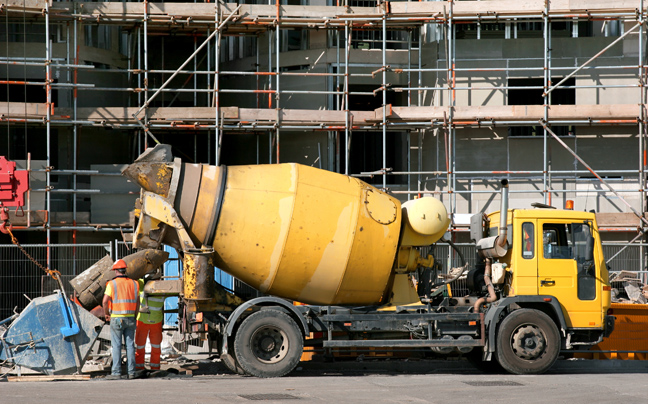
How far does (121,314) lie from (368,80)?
1205 centimetres

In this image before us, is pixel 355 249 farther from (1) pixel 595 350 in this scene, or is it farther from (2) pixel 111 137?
(2) pixel 111 137

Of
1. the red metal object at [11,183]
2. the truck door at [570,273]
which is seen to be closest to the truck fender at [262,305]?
the truck door at [570,273]

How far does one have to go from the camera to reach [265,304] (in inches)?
491

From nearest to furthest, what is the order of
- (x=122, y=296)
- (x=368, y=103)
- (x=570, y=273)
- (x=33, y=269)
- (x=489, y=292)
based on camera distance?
(x=122, y=296), (x=570, y=273), (x=489, y=292), (x=33, y=269), (x=368, y=103)

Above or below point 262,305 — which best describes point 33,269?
above

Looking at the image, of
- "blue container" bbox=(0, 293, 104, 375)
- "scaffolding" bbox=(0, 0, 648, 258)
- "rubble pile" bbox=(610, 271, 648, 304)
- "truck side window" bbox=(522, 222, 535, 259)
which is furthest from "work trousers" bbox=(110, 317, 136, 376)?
"rubble pile" bbox=(610, 271, 648, 304)

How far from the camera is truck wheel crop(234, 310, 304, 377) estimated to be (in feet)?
40.0

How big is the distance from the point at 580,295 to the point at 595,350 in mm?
2132

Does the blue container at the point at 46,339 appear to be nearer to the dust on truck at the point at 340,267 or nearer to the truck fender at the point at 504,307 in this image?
the dust on truck at the point at 340,267

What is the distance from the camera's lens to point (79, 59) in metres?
21.5

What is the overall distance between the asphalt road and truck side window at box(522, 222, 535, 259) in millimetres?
1857

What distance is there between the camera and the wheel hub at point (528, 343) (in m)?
12.9

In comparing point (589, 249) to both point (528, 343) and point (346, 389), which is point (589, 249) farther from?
point (346, 389)

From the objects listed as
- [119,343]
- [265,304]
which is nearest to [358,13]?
[265,304]
